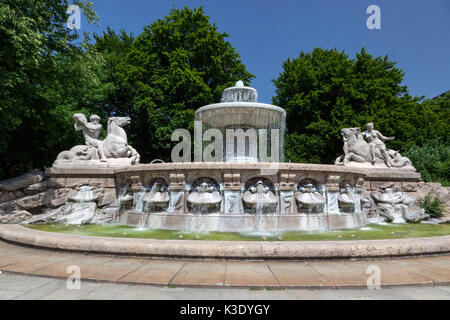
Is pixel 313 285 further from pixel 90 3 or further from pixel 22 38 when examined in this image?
pixel 90 3

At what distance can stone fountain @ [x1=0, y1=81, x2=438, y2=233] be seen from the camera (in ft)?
20.3

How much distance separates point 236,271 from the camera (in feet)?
11.4

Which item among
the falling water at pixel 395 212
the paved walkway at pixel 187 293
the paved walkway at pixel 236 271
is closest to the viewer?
the paved walkway at pixel 187 293

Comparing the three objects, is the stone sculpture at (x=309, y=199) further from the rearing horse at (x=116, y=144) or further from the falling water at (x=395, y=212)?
the rearing horse at (x=116, y=144)

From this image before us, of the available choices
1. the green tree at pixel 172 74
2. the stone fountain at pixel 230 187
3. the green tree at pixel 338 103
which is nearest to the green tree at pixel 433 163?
the green tree at pixel 338 103

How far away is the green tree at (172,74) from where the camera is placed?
20031 mm

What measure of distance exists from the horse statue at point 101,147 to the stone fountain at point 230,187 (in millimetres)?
31

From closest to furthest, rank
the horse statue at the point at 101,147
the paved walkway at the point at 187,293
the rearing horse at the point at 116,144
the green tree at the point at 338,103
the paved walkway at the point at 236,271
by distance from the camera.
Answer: the paved walkway at the point at 187,293 < the paved walkway at the point at 236,271 < the horse statue at the point at 101,147 < the rearing horse at the point at 116,144 < the green tree at the point at 338,103

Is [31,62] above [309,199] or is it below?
above

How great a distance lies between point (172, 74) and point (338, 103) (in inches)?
521

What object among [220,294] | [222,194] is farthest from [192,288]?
[222,194]

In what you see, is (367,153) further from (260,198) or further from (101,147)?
(101,147)

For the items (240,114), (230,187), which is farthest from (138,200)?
(240,114)
